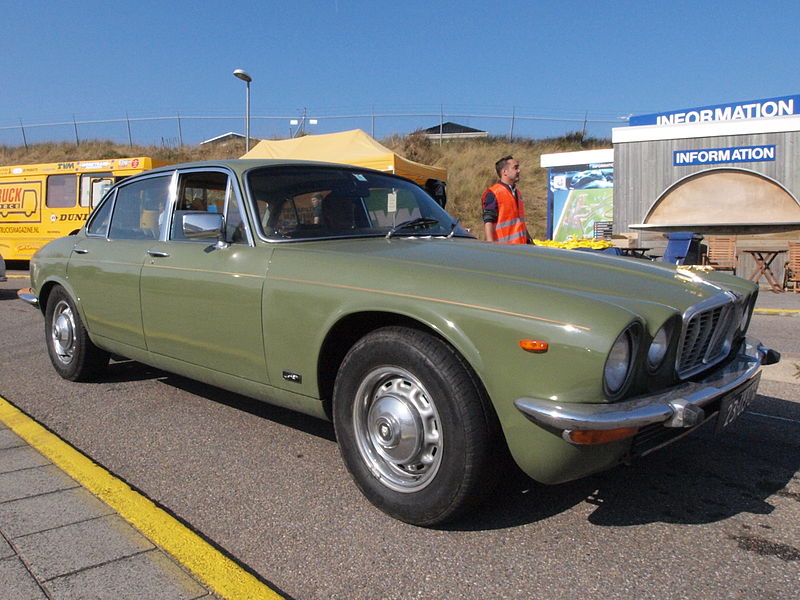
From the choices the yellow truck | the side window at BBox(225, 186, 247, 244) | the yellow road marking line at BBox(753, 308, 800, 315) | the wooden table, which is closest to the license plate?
the side window at BBox(225, 186, 247, 244)

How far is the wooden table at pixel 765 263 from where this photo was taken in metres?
13.1

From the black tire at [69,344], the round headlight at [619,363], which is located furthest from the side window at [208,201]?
the round headlight at [619,363]

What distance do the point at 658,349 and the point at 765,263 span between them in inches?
499

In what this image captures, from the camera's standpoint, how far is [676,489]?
2938 mm

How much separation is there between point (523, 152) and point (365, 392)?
34.7 metres

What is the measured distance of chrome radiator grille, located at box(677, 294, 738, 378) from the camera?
2.54 meters

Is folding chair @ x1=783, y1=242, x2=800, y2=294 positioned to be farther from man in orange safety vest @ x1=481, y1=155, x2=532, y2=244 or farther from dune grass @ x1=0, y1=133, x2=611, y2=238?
dune grass @ x1=0, y1=133, x2=611, y2=238

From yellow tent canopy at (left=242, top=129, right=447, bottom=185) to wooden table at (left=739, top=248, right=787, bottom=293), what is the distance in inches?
279

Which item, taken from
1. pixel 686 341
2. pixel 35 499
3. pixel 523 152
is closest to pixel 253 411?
pixel 35 499

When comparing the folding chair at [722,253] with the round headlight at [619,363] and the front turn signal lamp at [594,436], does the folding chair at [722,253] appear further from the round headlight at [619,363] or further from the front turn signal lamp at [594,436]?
the front turn signal lamp at [594,436]

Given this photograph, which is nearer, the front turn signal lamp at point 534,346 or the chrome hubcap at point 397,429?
the front turn signal lamp at point 534,346

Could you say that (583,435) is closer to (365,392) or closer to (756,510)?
(365,392)

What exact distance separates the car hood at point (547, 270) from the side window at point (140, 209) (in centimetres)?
143

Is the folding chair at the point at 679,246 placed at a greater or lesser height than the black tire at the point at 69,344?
greater
